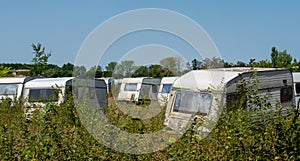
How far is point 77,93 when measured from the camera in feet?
21.7

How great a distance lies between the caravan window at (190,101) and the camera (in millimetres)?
11297

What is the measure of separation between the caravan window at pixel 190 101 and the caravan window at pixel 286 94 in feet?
11.9

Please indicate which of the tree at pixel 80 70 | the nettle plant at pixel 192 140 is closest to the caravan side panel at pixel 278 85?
the nettle plant at pixel 192 140

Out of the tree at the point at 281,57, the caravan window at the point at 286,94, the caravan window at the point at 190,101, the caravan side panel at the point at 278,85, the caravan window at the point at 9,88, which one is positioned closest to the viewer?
the caravan window at the point at 190,101

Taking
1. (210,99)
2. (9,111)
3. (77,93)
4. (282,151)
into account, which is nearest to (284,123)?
(282,151)

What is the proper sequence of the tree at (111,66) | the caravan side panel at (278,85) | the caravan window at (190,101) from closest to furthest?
the tree at (111,66) → the caravan window at (190,101) → the caravan side panel at (278,85)

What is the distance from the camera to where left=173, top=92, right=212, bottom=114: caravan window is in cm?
1130

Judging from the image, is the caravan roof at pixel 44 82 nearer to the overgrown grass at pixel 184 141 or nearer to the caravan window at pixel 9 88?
the caravan window at pixel 9 88

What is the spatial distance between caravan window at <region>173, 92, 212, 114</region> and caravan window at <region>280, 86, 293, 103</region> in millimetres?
3613

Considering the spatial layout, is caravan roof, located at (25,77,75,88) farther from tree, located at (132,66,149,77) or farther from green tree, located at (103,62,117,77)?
green tree, located at (103,62,117,77)

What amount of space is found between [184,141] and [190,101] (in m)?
8.03

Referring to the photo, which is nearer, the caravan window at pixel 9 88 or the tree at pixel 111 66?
the tree at pixel 111 66

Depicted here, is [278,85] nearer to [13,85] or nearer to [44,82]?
[44,82]

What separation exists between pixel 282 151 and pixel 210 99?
7260mm
